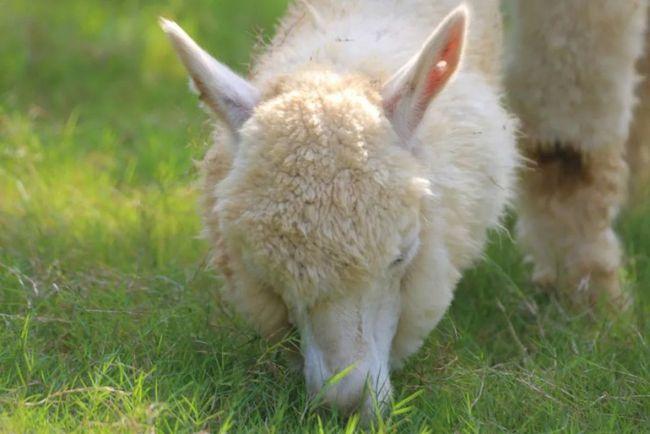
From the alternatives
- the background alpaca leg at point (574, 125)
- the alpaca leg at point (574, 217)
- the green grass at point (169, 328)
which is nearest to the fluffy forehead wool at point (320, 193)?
the green grass at point (169, 328)

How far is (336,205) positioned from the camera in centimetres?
381

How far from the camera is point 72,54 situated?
824cm

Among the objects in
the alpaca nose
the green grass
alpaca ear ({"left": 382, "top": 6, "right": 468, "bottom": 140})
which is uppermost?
alpaca ear ({"left": 382, "top": 6, "right": 468, "bottom": 140})

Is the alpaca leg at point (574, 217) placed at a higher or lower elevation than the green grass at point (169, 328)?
higher

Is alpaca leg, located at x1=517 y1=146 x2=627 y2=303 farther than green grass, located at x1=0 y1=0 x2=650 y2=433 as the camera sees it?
Yes

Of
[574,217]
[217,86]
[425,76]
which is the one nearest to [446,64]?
[425,76]

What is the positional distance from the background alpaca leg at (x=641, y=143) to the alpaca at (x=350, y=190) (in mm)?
1726

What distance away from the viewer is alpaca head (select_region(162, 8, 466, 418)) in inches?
150

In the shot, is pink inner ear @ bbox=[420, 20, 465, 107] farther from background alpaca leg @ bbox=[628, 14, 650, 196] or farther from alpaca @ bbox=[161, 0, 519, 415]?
background alpaca leg @ bbox=[628, 14, 650, 196]

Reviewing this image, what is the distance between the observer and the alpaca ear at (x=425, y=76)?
3986 mm

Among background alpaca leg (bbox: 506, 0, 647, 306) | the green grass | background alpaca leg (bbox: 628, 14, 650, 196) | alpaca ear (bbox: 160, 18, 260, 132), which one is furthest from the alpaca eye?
background alpaca leg (bbox: 628, 14, 650, 196)

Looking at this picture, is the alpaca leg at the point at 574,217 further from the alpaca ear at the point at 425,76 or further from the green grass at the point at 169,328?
the alpaca ear at the point at 425,76

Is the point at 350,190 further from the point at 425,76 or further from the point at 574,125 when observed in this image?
the point at 574,125

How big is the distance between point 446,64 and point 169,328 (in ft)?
4.69
